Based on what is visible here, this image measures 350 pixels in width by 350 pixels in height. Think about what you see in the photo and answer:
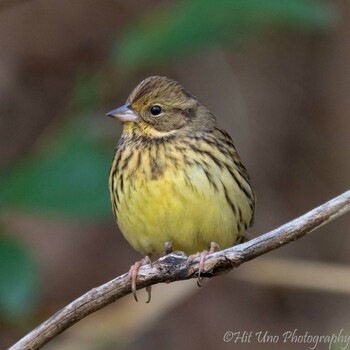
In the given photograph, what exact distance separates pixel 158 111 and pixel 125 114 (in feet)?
0.57

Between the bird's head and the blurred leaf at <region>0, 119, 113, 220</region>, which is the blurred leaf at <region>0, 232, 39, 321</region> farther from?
the bird's head

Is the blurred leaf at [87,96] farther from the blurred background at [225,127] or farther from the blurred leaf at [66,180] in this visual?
the blurred background at [225,127]

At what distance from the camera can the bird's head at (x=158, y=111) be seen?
438cm

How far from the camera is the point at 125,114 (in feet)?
14.2

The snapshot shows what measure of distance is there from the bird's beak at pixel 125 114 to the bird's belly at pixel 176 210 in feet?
1.11

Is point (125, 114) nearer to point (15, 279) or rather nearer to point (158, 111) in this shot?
point (158, 111)

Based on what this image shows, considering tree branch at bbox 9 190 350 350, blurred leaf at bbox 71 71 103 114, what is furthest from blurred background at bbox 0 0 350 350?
tree branch at bbox 9 190 350 350

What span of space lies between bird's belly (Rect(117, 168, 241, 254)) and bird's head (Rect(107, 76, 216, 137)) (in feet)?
1.11

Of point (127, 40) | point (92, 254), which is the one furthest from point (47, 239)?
point (127, 40)

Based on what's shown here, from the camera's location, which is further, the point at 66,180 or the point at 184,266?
the point at 66,180

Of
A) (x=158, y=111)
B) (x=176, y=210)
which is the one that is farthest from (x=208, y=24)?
(x=176, y=210)

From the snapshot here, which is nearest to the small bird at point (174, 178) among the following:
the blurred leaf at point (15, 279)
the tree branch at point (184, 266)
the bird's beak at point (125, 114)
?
the bird's beak at point (125, 114)

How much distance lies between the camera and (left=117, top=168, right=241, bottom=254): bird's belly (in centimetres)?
405

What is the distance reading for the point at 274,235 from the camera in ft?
10.4
